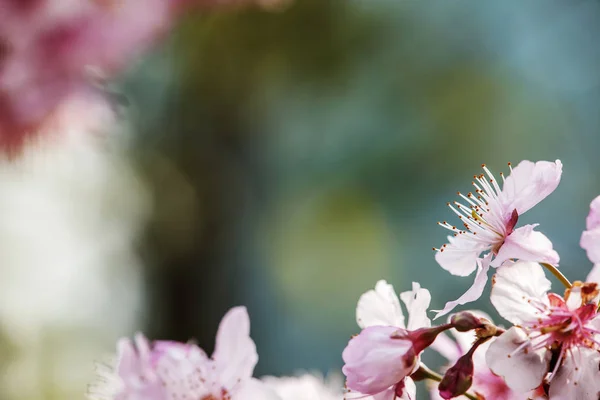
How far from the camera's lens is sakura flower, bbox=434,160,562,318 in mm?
352

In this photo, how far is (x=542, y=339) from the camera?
344mm

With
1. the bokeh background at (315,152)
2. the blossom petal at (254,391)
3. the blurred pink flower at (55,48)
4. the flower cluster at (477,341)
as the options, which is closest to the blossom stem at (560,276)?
the flower cluster at (477,341)

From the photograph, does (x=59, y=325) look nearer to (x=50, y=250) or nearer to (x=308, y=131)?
(x=50, y=250)

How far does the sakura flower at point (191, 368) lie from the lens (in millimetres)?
408

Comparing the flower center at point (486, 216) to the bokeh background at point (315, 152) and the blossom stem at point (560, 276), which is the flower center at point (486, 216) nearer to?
the blossom stem at point (560, 276)

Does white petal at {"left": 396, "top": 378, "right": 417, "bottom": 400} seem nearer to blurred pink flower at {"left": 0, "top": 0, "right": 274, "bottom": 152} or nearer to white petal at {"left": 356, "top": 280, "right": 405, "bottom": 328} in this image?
white petal at {"left": 356, "top": 280, "right": 405, "bottom": 328}

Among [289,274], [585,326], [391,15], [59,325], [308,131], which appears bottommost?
[585,326]

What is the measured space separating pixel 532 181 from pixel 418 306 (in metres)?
0.09

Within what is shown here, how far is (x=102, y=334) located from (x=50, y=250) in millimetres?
444

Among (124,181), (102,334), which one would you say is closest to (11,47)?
(102,334)

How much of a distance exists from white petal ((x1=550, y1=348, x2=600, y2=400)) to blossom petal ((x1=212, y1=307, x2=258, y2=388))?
0.17 m

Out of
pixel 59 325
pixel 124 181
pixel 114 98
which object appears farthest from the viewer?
pixel 124 181

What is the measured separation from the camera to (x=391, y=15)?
3.97 metres

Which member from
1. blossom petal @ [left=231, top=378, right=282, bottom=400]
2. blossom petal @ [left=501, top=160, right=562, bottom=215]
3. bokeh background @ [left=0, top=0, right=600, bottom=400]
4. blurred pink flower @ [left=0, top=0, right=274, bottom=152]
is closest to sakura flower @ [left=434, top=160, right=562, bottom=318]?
blossom petal @ [left=501, top=160, right=562, bottom=215]
